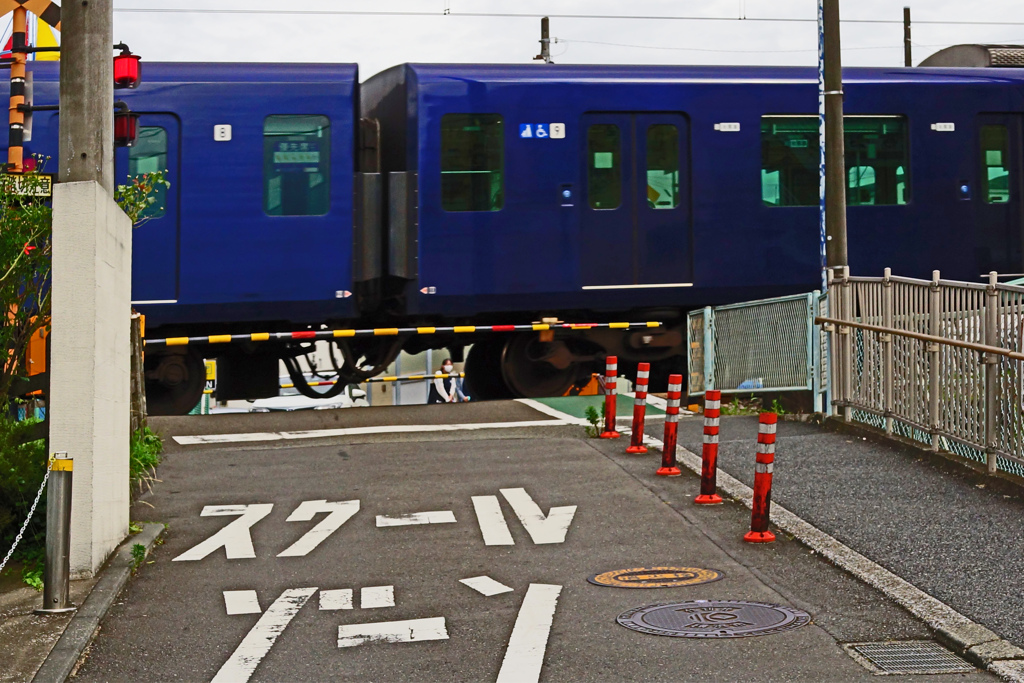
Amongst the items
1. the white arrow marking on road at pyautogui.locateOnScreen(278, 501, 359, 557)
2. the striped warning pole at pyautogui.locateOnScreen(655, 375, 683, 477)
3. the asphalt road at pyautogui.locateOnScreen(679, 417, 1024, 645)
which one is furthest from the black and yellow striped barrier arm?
the white arrow marking on road at pyautogui.locateOnScreen(278, 501, 359, 557)

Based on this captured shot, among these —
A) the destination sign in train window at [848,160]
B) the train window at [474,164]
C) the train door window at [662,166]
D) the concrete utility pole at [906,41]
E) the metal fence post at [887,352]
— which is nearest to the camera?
the metal fence post at [887,352]

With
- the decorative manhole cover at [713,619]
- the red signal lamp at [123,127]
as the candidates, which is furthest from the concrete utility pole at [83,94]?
the decorative manhole cover at [713,619]

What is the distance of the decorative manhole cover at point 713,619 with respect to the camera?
20.5 ft

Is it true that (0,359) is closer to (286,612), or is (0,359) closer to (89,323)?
(89,323)

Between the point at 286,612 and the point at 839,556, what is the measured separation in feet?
10.6

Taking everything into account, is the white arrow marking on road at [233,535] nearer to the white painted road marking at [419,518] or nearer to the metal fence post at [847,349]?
the white painted road marking at [419,518]

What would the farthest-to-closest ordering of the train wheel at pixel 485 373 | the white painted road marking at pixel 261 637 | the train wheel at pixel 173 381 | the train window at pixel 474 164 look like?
the train wheel at pixel 485 373 < the train wheel at pixel 173 381 < the train window at pixel 474 164 < the white painted road marking at pixel 261 637

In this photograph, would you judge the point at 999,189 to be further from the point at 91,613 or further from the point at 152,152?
the point at 91,613

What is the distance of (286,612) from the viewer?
692 centimetres

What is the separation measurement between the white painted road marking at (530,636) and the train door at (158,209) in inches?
325

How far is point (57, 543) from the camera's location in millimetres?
6840

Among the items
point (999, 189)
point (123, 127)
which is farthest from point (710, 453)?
point (999, 189)

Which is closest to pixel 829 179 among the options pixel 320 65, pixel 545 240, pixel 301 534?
pixel 545 240

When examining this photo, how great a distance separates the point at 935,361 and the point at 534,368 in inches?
243
